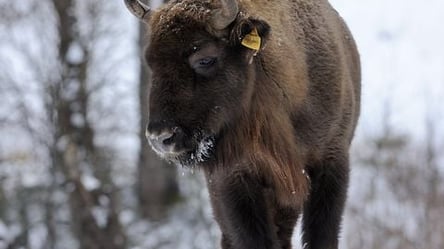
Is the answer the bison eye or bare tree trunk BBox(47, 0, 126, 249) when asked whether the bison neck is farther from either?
bare tree trunk BBox(47, 0, 126, 249)

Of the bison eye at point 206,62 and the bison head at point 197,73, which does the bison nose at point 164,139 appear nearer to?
the bison head at point 197,73

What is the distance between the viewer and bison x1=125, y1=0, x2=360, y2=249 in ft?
18.0

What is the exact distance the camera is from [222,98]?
570 cm

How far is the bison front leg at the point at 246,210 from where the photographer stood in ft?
21.1

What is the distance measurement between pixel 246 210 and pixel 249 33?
137cm

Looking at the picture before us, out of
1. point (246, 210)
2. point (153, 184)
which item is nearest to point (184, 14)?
point (246, 210)

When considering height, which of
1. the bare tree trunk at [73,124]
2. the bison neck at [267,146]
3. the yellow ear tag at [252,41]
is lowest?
the bare tree trunk at [73,124]

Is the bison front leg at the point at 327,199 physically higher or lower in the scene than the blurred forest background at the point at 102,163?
higher

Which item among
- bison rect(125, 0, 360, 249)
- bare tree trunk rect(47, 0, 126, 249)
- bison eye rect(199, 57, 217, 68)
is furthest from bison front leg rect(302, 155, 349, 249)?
bare tree trunk rect(47, 0, 126, 249)

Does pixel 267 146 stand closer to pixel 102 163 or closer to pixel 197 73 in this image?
pixel 197 73

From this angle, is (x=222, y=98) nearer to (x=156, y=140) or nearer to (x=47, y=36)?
(x=156, y=140)

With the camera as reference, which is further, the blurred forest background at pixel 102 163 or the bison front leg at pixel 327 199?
the blurred forest background at pixel 102 163

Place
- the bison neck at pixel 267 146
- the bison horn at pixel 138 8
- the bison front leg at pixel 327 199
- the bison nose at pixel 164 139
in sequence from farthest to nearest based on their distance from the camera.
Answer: the bison front leg at pixel 327 199, the bison horn at pixel 138 8, the bison neck at pixel 267 146, the bison nose at pixel 164 139

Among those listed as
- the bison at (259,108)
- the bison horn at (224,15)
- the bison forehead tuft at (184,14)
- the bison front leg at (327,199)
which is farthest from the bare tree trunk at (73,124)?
the bison horn at (224,15)
